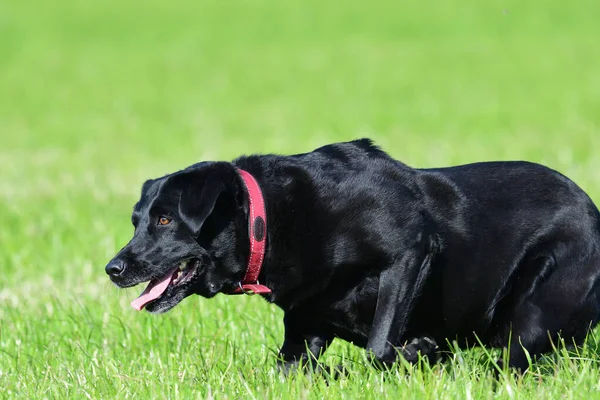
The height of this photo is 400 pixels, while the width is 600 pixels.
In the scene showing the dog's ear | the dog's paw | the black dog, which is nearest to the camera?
the dog's ear

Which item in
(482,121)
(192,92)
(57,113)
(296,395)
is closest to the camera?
(296,395)

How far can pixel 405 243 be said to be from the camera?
14.6 ft

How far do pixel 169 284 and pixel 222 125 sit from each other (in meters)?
15.0

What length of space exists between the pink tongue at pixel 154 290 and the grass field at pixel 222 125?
33 cm

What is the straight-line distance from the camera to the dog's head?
4.50m

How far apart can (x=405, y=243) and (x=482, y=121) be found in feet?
46.5

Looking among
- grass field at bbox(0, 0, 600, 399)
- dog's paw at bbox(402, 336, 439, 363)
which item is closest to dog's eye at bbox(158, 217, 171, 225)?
grass field at bbox(0, 0, 600, 399)

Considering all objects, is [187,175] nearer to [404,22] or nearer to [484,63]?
[484,63]

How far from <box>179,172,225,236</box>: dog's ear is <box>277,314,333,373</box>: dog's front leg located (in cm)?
73

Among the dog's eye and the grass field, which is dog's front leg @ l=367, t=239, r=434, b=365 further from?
the dog's eye

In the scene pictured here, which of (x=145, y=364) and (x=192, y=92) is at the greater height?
(x=192, y=92)

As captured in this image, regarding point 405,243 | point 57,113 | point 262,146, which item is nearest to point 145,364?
point 405,243

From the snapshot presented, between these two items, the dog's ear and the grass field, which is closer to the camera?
the dog's ear

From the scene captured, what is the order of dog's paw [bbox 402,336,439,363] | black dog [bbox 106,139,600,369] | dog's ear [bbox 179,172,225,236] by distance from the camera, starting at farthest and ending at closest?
dog's paw [bbox 402,336,439,363] < black dog [bbox 106,139,600,369] < dog's ear [bbox 179,172,225,236]
